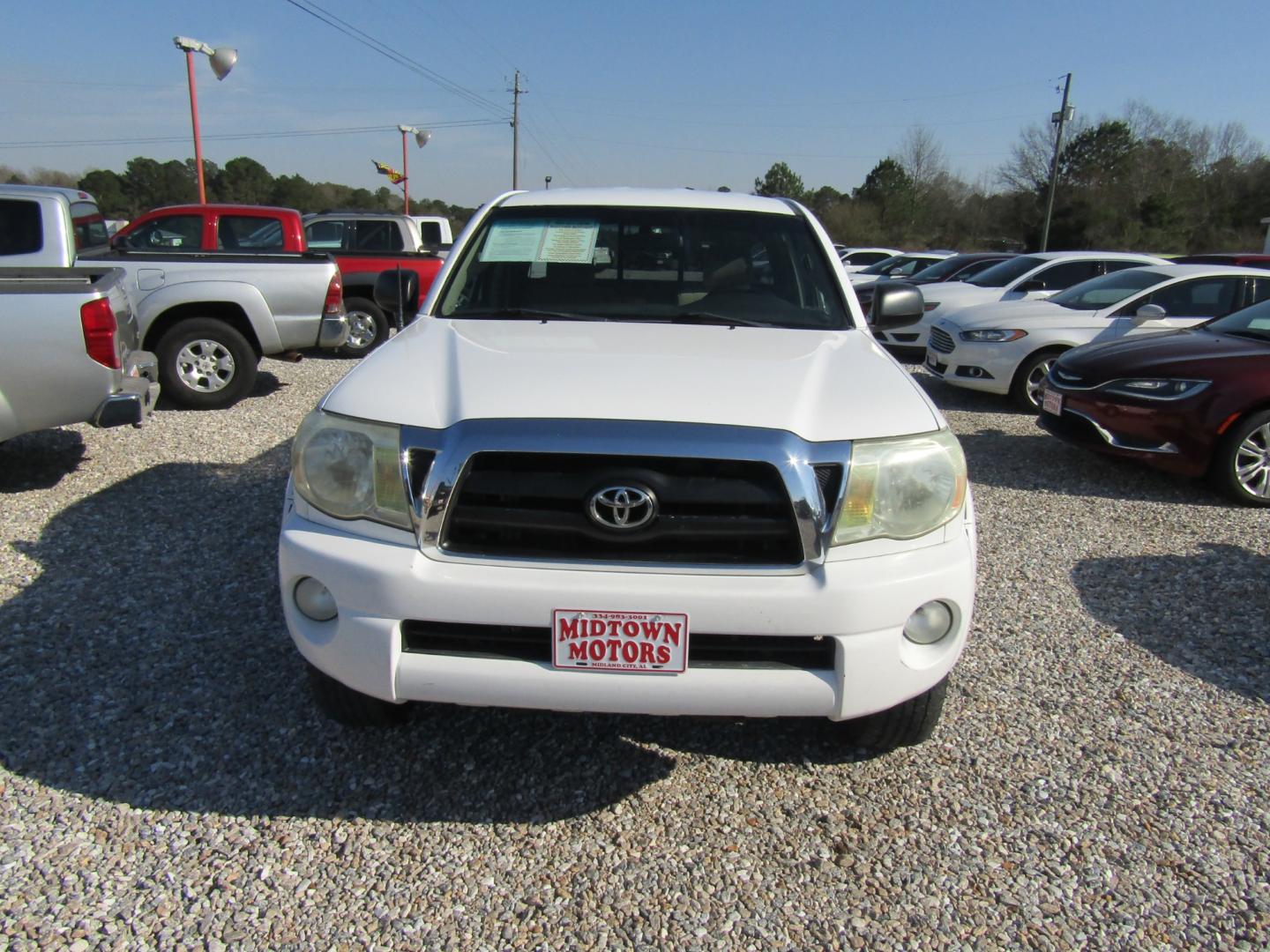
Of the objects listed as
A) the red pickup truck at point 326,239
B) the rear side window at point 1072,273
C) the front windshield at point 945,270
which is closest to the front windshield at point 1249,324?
the rear side window at point 1072,273

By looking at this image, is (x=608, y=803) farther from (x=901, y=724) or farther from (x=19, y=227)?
(x=19, y=227)

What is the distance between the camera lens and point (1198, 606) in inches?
166

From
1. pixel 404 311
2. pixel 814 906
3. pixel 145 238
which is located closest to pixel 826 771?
pixel 814 906

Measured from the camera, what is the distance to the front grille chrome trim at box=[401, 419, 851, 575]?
2.22 meters

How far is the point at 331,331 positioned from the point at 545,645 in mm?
6863

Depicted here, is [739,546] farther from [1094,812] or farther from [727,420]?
[1094,812]

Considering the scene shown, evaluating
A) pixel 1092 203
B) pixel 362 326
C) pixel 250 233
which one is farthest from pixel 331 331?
pixel 1092 203

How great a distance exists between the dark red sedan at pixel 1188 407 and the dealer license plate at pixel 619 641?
16.8 feet

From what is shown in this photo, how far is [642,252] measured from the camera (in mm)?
3656

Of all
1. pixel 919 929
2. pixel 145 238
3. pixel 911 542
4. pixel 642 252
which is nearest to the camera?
pixel 919 929

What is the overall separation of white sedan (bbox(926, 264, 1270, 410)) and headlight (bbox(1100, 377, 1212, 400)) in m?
2.48

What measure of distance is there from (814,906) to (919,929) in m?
0.25

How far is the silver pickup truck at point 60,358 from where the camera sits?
4.88 metres

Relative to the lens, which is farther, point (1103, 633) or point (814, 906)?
point (1103, 633)
